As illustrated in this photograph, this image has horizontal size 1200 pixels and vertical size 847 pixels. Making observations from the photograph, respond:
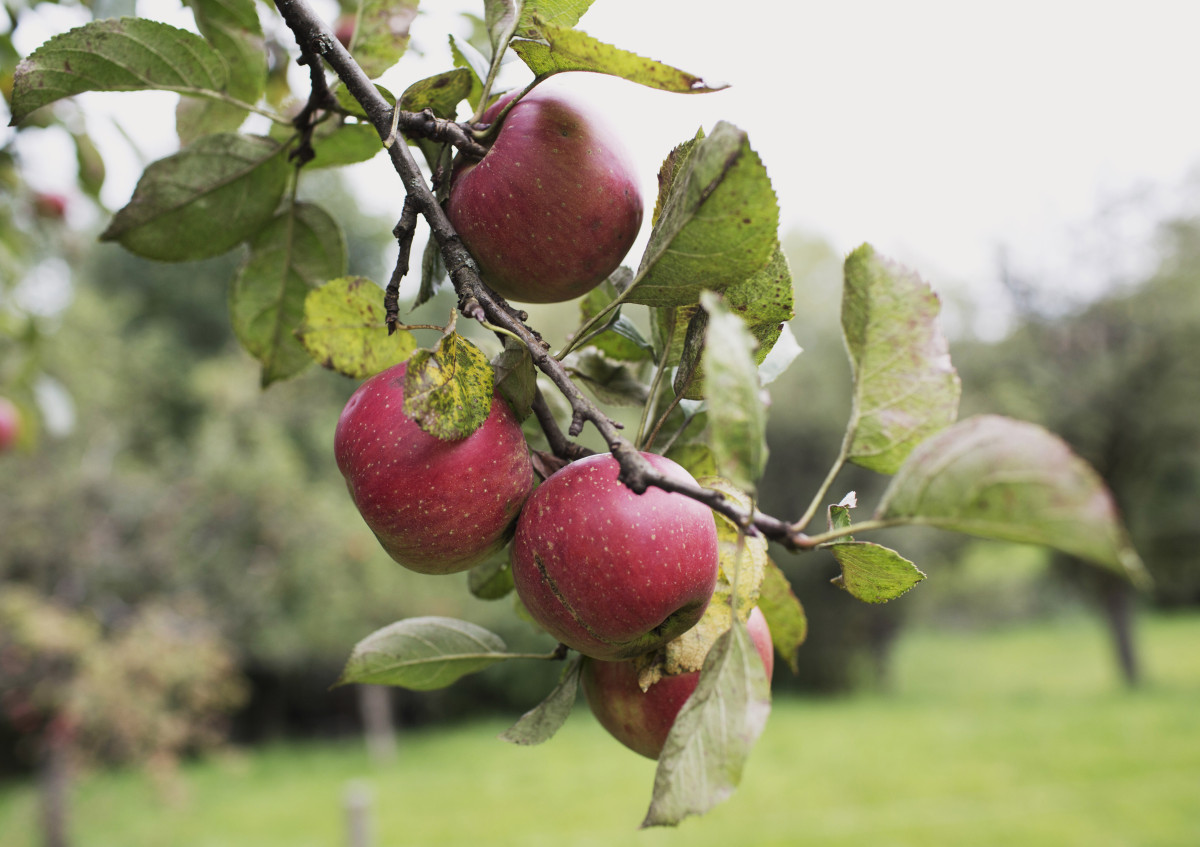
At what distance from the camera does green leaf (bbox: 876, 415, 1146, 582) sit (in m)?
0.25

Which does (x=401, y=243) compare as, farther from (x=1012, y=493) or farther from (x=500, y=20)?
(x=1012, y=493)

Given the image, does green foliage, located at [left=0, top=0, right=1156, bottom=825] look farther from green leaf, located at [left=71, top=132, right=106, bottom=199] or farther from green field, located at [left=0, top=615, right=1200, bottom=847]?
green field, located at [left=0, top=615, right=1200, bottom=847]

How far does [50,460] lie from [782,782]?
531 centimetres

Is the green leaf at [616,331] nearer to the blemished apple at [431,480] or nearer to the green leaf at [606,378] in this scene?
the green leaf at [606,378]

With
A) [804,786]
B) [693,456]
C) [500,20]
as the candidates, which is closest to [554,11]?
[500,20]

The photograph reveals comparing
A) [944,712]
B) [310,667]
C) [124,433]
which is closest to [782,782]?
[944,712]

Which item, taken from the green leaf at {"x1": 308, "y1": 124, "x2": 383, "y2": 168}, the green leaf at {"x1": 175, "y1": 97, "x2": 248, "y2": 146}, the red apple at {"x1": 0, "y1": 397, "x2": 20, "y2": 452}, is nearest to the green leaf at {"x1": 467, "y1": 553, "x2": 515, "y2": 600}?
the green leaf at {"x1": 308, "y1": 124, "x2": 383, "y2": 168}

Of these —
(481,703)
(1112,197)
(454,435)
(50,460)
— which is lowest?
(481,703)

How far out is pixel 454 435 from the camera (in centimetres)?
38

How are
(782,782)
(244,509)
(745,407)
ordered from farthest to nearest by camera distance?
1. (244,509)
2. (782,782)
3. (745,407)

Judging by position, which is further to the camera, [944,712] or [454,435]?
[944,712]

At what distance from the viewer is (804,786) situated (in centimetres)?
526

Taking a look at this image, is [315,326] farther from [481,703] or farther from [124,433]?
[481,703]

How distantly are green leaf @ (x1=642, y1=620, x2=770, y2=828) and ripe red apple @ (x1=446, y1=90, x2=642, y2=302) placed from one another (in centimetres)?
23
